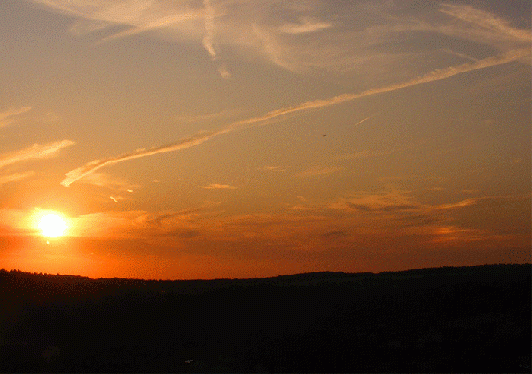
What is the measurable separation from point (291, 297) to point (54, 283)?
19.9 meters

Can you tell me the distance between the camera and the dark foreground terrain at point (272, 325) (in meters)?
34.3

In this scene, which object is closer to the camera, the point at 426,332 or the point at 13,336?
the point at 426,332

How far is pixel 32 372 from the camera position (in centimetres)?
3606

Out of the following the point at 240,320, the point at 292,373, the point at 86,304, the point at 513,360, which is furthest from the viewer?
the point at 86,304

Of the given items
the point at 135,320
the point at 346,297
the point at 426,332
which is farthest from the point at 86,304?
the point at 426,332

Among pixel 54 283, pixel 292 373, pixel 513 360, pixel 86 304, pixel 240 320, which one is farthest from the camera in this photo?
pixel 54 283

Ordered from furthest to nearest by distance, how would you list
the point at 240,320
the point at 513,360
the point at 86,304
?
1. the point at 86,304
2. the point at 240,320
3. the point at 513,360

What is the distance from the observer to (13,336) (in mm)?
42125

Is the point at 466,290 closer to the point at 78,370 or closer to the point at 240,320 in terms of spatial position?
the point at 240,320

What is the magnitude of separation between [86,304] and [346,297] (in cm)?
1939

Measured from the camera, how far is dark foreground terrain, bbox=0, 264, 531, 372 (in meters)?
34.3

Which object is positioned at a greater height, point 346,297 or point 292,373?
point 346,297

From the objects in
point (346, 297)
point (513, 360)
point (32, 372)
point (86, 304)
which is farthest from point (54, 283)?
point (513, 360)

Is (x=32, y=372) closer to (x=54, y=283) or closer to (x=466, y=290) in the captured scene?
(x=54, y=283)
